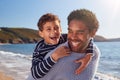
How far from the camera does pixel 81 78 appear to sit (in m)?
2.17

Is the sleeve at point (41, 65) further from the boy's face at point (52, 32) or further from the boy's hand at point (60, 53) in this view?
the boy's face at point (52, 32)

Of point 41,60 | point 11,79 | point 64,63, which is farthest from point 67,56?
point 11,79

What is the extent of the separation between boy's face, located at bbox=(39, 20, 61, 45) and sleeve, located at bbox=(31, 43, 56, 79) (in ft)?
0.63

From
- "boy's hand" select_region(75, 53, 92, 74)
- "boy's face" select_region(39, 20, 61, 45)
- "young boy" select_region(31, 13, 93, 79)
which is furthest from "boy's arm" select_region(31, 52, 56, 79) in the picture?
"boy's face" select_region(39, 20, 61, 45)

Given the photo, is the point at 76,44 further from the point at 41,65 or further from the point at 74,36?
the point at 41,65

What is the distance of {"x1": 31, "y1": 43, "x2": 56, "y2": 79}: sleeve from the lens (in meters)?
2.19

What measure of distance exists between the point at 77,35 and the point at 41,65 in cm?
34

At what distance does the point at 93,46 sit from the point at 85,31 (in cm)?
23

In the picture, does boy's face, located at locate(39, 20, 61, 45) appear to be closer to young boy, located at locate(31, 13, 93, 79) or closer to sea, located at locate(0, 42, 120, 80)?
young boy, located at locate(31, 13, 93, 79)

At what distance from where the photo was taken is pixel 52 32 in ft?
8.89

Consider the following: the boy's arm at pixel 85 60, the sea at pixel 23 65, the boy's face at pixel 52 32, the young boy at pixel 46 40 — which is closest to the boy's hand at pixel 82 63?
the boy's arm at pixel 85 60

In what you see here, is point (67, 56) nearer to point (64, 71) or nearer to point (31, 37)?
point (64, 71)

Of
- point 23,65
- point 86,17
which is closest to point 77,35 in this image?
point 86,17

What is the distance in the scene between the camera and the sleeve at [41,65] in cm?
219
